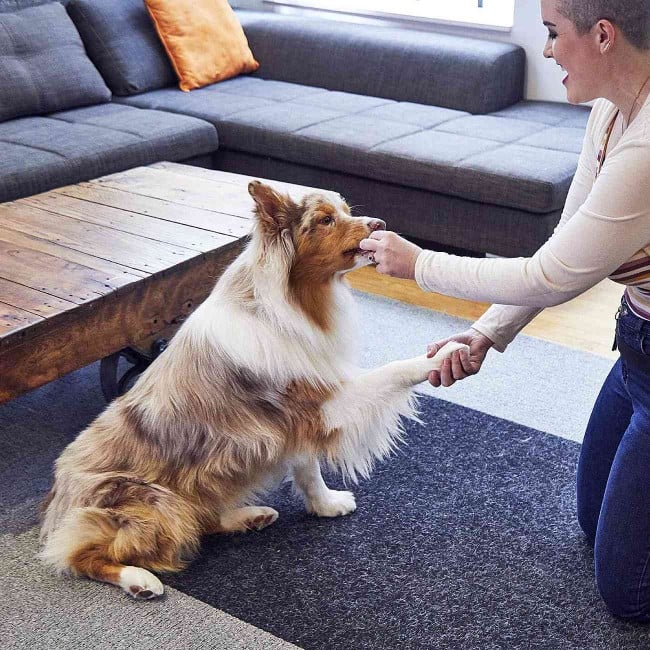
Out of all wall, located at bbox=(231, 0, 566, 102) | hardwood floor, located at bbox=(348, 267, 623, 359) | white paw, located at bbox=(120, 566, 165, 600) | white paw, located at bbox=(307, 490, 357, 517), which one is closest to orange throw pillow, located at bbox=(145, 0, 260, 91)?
wall, located at bbox=(231, 0, 566, 102)

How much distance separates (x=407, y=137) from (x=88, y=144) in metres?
1.30

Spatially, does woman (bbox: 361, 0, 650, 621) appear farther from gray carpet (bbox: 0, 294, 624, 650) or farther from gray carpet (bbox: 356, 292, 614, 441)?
gray carpet (bbox: 356, 292, 614, 441)

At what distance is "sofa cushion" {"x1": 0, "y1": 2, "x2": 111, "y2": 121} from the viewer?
157 inches

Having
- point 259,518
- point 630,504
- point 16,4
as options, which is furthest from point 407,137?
point 630,504

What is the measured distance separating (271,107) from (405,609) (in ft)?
9.35

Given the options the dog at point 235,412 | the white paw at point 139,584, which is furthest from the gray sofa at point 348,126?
the white paw at point 139,584

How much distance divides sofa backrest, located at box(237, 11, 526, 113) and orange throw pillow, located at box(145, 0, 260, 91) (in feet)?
0.71

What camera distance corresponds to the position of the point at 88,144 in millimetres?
Result: 3684

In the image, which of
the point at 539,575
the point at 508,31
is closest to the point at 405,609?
the point at 539,575

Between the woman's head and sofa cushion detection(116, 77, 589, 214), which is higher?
the woman's head

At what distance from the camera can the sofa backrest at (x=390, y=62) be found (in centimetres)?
429

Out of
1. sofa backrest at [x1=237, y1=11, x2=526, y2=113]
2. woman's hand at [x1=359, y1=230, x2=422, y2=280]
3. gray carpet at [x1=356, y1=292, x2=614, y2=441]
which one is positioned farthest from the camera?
sofa backrest at [x1=237, y1=11, x2=526, y2=113]

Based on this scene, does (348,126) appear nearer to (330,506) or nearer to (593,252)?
(330,506)

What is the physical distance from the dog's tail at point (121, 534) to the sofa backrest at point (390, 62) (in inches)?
113
